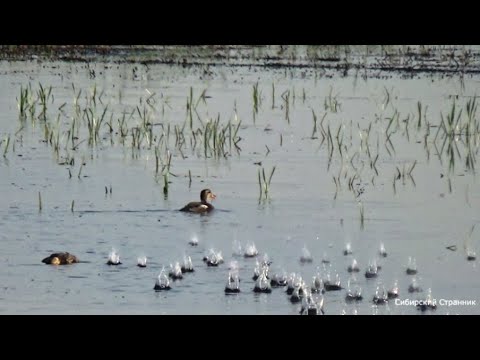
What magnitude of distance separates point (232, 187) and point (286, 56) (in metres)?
6.46

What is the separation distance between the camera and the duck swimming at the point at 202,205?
7.84m

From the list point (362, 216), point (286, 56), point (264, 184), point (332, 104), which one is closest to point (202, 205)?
point (264, 184)

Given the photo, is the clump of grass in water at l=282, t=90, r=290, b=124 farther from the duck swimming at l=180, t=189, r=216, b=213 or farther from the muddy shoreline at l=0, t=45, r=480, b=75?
the duck swimming at l=180, t=189, r=216, b=213

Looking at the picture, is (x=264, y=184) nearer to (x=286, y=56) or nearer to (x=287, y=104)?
(x=287, y=104)

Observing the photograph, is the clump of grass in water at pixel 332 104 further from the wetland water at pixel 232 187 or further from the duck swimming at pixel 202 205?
the duck swimming at pixel 202 205

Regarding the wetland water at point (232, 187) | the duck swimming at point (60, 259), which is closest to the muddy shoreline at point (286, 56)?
the wetland water at point (232, 187)

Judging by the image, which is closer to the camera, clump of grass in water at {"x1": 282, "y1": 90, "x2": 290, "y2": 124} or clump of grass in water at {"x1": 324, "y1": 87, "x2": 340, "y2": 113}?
clump of grass in water at {"x1": 282, "y1": 90, "x2": 290, "y2": 124}

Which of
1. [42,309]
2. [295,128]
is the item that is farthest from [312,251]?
[295,128]

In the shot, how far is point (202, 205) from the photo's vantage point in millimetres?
7863

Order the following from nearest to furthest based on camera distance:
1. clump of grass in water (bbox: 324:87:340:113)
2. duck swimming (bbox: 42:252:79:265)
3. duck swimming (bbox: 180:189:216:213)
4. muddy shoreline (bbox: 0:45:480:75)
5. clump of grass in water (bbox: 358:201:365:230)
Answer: duck swimming (bbox: 42:252:79:265) < clump of grass in water (bbox: 358:201:365:230) < duck swimming (bbox: 180:189:216:213) < clump of grass in water (bbox: 324:87:340:113) < muddy shoreline (bbox: 0:45:480:75)

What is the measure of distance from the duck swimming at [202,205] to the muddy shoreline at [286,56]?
17.4 feet

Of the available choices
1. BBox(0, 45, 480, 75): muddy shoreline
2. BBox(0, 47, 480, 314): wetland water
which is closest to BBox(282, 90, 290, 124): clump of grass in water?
BBox(0, 47, 480, 314): wetland water

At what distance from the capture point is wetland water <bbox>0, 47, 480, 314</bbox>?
6594mm

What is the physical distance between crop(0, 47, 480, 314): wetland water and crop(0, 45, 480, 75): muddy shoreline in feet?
4.36
